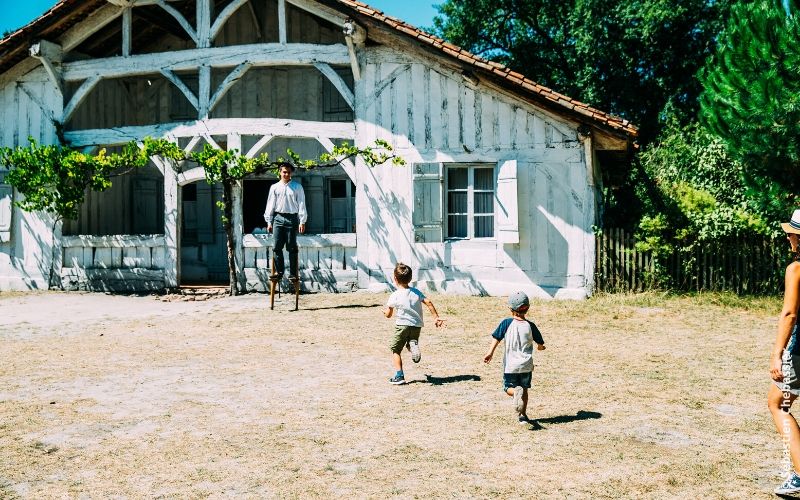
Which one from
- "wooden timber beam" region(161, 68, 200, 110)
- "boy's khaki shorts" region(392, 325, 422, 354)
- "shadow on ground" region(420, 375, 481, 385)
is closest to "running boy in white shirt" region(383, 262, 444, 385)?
"boy's khaki shorts" region(392, 325, 422, 354)

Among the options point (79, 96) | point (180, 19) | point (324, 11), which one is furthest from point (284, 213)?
point (79, 96)

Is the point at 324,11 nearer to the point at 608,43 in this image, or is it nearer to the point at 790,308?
the point at 790,308

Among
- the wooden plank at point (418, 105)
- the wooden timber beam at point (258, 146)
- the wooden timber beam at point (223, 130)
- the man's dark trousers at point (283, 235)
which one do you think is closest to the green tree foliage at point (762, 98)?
the wooden plank at point (418, 105)

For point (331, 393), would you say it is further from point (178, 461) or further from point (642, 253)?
point (642, 253)

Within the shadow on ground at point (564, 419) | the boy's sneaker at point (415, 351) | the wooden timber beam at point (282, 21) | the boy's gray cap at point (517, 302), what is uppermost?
the wooden timber beam at point (282, 21)

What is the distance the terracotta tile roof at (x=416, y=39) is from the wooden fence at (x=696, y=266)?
6.40ft

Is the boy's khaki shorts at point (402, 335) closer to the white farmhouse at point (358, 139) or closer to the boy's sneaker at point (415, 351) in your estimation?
the boy's sneaker at point (415, 351)

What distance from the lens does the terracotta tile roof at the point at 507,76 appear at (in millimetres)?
11516

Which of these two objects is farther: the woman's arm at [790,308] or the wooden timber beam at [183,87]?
the wooden timber beam at [183,87]

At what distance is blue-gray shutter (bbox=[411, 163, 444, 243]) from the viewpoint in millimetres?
12664

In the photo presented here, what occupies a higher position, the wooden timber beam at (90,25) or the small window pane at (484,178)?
the wooden timber beam at (90,25)

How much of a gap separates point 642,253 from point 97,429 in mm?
9117

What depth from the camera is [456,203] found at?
12.9 metres

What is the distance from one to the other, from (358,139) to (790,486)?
10.2 m
